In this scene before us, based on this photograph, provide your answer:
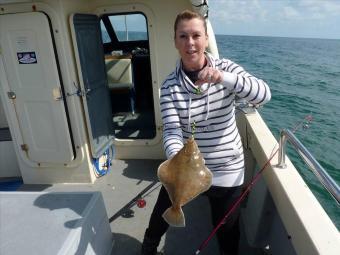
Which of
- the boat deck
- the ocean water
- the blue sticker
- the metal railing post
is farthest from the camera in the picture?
the ocean water

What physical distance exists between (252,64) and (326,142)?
44.4 ft

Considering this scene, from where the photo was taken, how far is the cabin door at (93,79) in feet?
12.6

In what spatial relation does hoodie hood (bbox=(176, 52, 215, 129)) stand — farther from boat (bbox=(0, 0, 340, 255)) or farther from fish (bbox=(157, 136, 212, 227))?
boat (bbox=(0, 0, 340, 255))

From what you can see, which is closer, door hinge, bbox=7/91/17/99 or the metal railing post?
the metal railing post

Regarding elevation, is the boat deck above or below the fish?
below

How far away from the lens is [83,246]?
2.21 meters

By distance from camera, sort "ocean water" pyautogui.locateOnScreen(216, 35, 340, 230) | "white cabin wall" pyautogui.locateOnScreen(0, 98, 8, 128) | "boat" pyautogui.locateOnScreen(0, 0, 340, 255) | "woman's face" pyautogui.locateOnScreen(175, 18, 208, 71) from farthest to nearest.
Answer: "ocean water" pyautogui.locateOnScreen(216, 35, 340, 230)
"white cabin wall" pyautogui.locateOnScreen(0, 98, 8, 128)
"boat" pyautogui.locateOnScreen(0, 0, 340, 255)
"woman's face" pyautogui.locateOnScreen(175, 18, 208, 71)

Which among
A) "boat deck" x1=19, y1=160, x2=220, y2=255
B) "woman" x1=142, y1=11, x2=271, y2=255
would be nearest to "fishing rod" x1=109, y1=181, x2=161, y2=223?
"boat deck" x1=19, y1=160, x2=220, y2=255

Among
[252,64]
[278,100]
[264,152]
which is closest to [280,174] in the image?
[264,152]

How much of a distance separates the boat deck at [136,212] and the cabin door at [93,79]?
1.60 ft

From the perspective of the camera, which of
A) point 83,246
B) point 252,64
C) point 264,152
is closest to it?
point 83,246

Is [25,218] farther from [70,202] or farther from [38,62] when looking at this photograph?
[38,62]

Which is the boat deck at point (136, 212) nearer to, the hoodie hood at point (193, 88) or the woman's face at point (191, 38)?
the hoodie hood at point (193, 88)

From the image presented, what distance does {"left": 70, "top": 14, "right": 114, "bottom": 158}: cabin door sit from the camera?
383 centimetres
